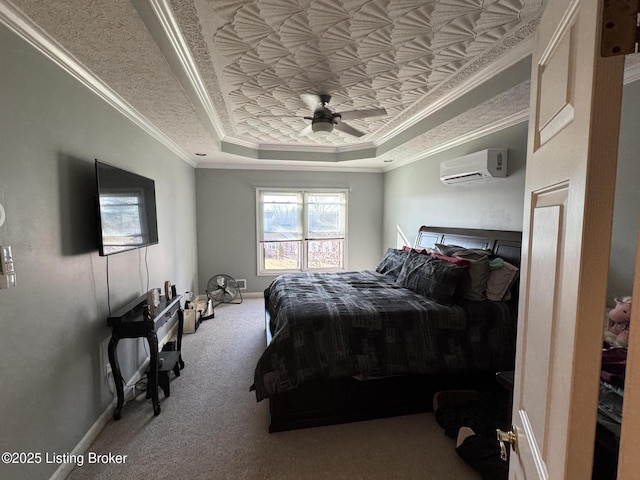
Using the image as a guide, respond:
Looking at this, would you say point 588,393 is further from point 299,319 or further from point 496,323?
point 496,323

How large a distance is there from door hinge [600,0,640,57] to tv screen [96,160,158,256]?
89.9 inches

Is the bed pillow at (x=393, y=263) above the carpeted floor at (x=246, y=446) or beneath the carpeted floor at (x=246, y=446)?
above

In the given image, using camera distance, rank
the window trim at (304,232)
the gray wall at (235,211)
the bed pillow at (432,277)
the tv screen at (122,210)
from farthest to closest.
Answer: the window trim at (304,232)
the gray wall at (235,211)
the bed pillow at (432,277)
the tv screen at (122,210)

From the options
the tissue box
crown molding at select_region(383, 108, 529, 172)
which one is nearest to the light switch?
the tissue box

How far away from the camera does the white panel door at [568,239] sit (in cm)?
47

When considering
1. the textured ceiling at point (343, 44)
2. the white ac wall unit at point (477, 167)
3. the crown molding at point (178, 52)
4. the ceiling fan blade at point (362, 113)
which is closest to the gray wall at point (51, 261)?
the crown molding at point (178, 52)

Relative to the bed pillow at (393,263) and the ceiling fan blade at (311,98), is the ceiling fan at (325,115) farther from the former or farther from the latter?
the bed pillow at (393,263)

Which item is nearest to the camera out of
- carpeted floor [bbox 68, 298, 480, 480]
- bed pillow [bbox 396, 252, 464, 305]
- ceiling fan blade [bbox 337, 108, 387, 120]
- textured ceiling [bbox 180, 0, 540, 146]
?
textured ceiling [bbox 180, 0, 540, 146]

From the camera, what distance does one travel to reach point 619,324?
49.8 inches

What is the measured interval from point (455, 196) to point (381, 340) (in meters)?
2.27

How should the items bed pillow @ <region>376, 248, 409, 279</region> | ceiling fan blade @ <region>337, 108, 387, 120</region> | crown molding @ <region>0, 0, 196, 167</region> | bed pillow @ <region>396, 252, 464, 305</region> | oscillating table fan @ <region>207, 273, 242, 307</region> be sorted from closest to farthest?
crown molding @ <region>0, 0, 196, 167</region> < bed pillow @ <region>396, 252, 464, 305</region> < ceiling fan blade @ <region>337, 108, 387, 120</region> < bed pillow @ <region>376, 248, 409, 279</region> < oscillating table fan @ <region>207, 273, 242, 307</region>

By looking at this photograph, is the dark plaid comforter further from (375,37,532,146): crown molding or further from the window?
the window

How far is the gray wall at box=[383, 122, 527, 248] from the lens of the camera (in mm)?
2818

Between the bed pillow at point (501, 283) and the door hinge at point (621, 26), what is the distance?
2.38 meters
